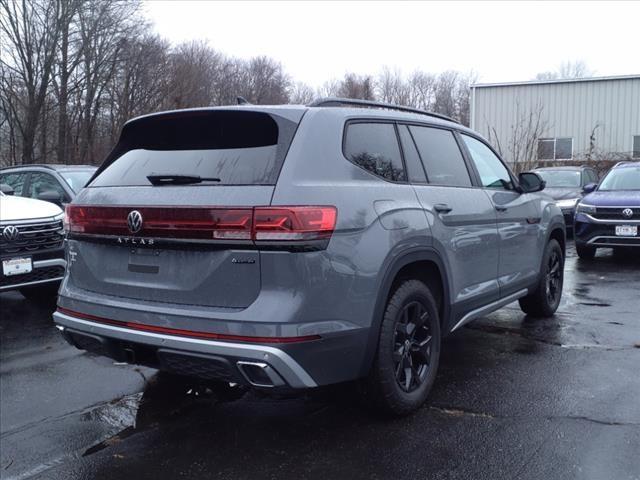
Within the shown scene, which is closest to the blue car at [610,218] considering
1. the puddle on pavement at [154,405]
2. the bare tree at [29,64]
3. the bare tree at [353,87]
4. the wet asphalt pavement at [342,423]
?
the wet asphalt pavement at [342,423]

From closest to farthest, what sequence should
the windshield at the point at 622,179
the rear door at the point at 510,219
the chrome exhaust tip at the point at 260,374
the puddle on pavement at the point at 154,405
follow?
the chrome exhaust tip at the point at 260,374, the puddle on pavement at the point at 154,405, the rear door at the point at 510,219, the windshield at the point at 622,179

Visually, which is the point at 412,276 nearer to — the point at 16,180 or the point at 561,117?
the point at 16,180

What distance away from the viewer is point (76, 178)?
8.88 meters

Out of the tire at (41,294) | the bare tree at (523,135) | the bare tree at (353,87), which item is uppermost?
the bare tree at (353,87)

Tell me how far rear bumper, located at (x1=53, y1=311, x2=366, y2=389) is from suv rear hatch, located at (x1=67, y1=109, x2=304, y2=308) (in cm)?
21

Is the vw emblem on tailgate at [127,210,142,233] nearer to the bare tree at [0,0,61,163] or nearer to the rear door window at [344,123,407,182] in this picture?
the rear door window at [344,123,407,182]

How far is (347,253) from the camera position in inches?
119

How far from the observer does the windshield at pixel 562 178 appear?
14500 millimetres

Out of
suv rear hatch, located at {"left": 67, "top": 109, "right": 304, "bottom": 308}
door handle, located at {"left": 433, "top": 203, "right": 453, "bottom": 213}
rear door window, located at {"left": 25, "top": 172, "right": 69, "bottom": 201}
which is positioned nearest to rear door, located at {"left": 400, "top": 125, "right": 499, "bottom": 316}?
door handle, located at {"left": 433, "top": 203, "right": 453, "bottom": 213}

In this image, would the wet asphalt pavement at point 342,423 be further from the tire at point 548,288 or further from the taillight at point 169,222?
the taillight at point 169,222

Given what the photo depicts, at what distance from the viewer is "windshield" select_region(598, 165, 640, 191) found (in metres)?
10.4

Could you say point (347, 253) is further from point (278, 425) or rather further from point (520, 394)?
point (520, 394)

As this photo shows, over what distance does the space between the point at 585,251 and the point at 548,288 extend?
4881 mm

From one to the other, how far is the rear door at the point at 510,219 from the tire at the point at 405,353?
1216 mm
